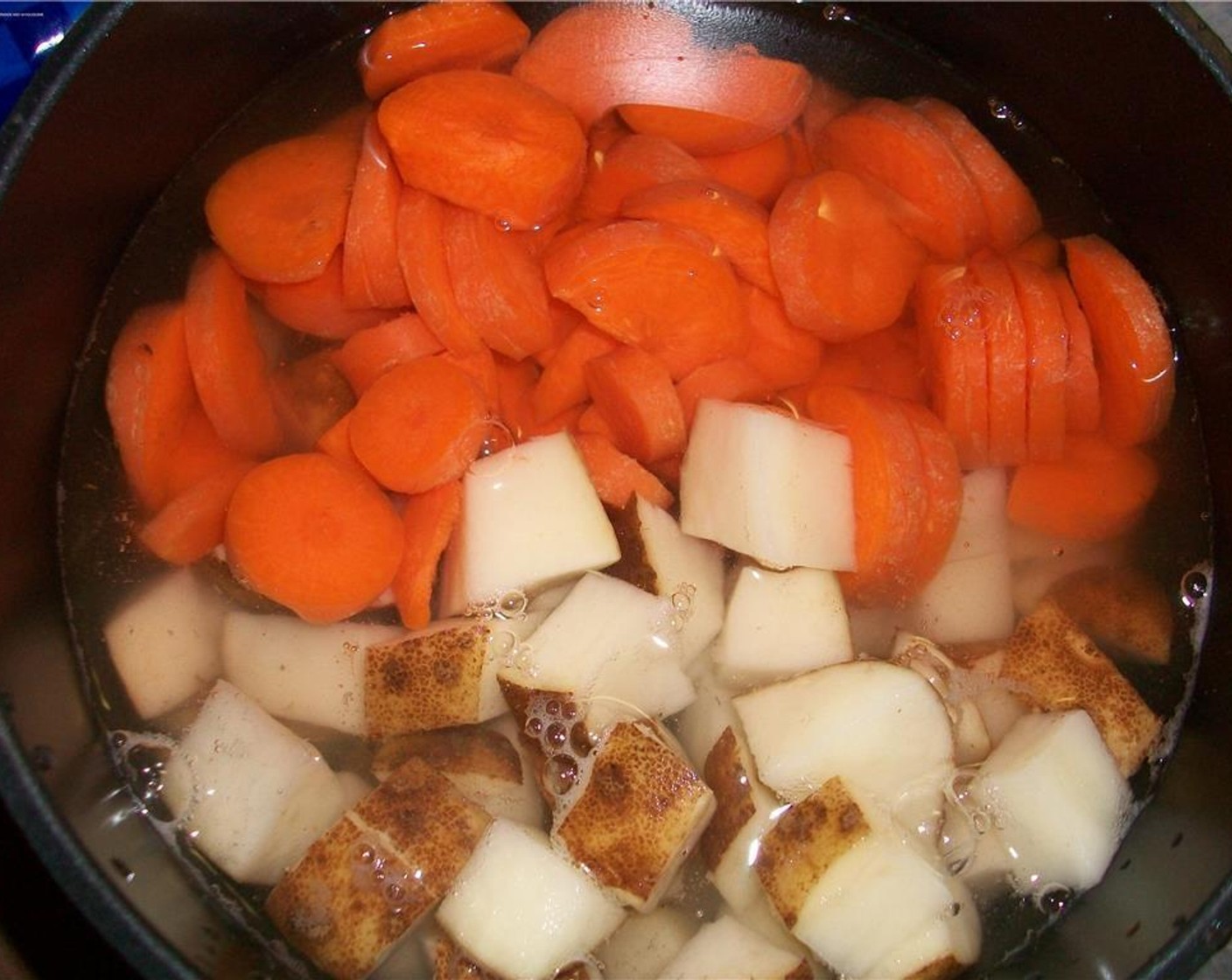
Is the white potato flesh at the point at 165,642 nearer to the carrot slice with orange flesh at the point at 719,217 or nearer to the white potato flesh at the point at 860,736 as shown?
the white potato flesh at the point at 860,736

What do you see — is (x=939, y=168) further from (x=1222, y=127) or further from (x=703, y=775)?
(x=703, y=775)

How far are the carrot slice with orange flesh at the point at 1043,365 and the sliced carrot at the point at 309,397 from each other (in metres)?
1.03

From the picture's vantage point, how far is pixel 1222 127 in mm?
1444

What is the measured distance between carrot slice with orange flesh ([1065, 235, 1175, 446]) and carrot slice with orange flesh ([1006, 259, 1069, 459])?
8cm

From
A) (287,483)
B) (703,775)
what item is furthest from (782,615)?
(287,483)

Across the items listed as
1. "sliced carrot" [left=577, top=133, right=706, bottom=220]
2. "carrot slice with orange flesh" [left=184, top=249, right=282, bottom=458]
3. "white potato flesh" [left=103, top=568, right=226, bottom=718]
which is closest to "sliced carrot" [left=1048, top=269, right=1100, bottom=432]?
"sliced carrot" [left=577, top=133, right=706, bottom=220]

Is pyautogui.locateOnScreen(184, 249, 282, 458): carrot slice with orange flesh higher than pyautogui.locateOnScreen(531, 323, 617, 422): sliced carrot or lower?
lower

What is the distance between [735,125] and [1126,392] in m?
0.75

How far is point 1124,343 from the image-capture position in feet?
5.25

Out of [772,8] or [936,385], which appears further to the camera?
[772,8]

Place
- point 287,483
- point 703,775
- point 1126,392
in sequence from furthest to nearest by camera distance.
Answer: point 1126,392 → point 287,483 → point 703,775

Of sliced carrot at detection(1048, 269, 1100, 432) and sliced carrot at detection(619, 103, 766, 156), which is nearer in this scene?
sliced carrot at detection(1048, 269, 1100, 432)

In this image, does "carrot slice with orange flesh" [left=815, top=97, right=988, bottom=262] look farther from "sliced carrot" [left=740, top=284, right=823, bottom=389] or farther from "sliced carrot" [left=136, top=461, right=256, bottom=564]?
"sliced carrot" [left=136, top=461, right=256, bottom=564]

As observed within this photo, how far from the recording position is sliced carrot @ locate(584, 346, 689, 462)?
1.54 metres
